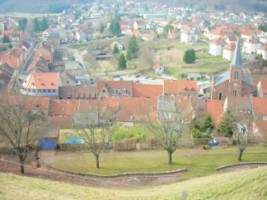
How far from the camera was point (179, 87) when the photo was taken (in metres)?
52.4

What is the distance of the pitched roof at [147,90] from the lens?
52.3 metres

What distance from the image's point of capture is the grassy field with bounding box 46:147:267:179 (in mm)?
26062

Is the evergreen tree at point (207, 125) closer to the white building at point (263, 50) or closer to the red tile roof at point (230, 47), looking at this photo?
the red tile roof at point (230, 47)

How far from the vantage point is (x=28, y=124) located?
2712 cm

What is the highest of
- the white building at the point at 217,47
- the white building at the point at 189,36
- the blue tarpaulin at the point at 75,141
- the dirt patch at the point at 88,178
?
the white building at the point at 189,36

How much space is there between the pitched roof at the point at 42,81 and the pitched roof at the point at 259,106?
82.9 feet

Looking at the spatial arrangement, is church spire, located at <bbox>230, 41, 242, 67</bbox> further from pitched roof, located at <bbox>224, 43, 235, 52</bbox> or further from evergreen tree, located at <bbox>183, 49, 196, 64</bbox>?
pitched roof, located at <bbox>224, 43, 235, 52</bbox>

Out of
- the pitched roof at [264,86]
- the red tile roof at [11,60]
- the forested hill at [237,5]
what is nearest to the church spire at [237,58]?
the pitched roof at [264,86]

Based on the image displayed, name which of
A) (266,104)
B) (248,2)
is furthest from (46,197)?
(248,2)

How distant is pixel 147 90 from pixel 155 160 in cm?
2525

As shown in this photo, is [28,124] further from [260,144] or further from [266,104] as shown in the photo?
[266,104]

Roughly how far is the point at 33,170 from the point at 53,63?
52055 mm

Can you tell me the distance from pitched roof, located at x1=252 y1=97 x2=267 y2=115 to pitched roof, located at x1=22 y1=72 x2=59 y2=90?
25260mm

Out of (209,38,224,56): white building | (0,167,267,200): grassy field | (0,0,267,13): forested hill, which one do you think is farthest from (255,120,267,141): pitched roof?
(0,0,267,13): forested hill
